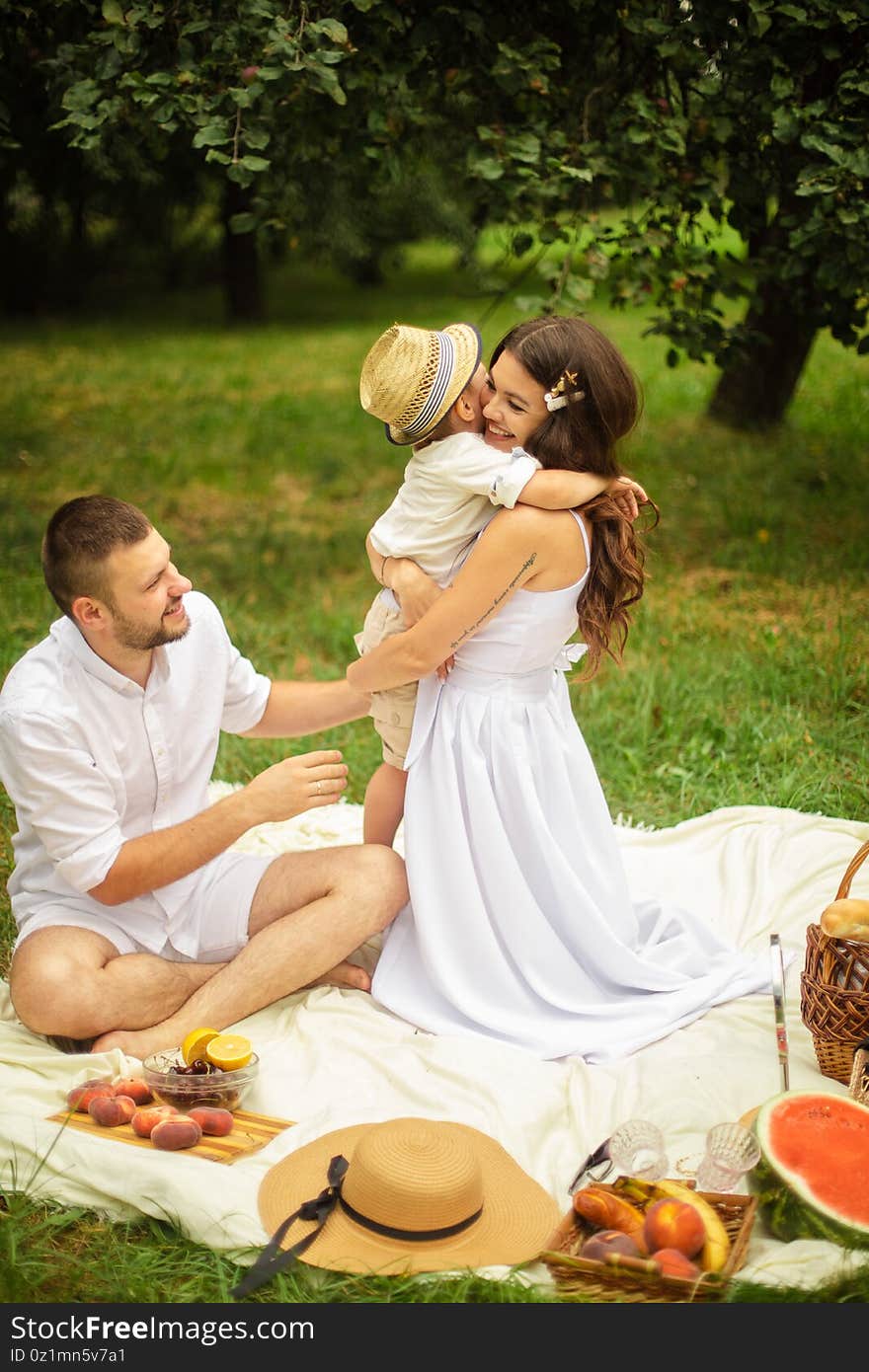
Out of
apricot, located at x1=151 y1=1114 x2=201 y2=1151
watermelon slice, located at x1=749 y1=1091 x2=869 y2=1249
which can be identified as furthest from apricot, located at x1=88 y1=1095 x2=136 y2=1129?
watermelon slice, located at x1=749 y1=1091 x2=869 y2=1249

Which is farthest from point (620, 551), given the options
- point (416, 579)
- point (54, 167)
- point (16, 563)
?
point (54, 167)

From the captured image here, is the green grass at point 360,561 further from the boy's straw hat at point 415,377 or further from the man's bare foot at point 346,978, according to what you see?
the boy's straw hat at point 415,377

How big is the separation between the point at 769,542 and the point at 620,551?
4.32 m

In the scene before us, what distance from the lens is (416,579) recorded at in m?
3.54

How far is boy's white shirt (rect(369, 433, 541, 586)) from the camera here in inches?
133

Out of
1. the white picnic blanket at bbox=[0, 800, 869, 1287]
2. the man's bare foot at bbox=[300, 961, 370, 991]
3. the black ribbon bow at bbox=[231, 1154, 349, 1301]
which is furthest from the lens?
the man's bare foot at bbox=[300, 961, 370, 991]

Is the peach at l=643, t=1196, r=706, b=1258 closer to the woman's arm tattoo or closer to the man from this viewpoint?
the man

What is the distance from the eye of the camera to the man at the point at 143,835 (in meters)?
3.42

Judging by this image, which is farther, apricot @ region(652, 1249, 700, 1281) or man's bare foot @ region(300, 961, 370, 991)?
man's bare foot @ region(300, 961, 370, 991)

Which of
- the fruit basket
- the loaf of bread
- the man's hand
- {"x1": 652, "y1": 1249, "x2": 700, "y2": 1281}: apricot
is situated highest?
the man's hand

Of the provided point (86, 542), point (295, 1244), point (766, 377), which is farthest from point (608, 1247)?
point (766, 377)

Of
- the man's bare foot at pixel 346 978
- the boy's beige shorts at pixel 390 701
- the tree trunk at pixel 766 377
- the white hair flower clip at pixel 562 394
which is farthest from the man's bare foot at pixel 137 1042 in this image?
the tree trunk at pixel 766 377

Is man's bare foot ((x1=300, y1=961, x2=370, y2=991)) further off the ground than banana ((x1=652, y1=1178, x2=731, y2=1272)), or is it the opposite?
banana ((x1=652, y1=1178, x2=731, y2=1272))

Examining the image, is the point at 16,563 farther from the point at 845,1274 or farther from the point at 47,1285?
the point at 845,1274
